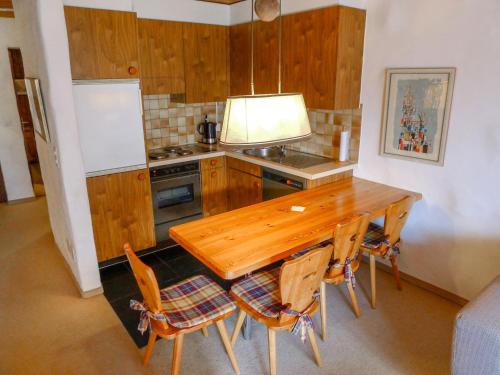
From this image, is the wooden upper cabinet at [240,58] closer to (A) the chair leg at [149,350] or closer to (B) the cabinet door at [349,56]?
(B) the cabinet door at [349,56]

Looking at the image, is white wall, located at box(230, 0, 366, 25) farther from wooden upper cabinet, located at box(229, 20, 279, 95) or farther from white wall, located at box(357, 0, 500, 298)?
white wall, located at box(357, 0, 500, 298)

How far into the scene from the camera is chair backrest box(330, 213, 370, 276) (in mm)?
2092

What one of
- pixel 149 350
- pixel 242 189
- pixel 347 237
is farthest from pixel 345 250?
pixel 242 189

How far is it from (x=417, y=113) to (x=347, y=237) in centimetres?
127

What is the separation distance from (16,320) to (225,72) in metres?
2.94

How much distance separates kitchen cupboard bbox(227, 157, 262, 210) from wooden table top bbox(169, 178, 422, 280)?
82 centimetres

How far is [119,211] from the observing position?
3203 mm

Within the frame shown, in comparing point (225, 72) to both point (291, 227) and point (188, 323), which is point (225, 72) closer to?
point (291, 227)

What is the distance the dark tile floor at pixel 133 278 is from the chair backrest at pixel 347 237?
1155mm

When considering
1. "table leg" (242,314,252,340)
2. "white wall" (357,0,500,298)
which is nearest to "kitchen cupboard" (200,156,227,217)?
"white wall" (357,0,500,298)

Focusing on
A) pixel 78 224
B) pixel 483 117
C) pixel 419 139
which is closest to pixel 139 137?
pixel 78 224

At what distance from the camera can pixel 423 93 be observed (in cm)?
269

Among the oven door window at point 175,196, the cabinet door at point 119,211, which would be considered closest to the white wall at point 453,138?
the oven door window at point 175,196

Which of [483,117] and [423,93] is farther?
[423,93]
